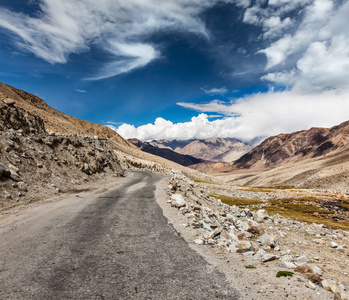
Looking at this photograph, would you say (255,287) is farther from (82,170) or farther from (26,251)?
(82,170)

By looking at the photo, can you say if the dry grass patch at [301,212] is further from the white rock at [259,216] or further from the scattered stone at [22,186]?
the scattered stone at [22,186]

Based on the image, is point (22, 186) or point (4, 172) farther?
point (22, 186)

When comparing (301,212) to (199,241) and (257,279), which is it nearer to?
(199,241)

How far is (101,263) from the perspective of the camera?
Answer: 673 centimetres

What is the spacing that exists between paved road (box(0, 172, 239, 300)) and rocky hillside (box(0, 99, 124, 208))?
7.56m

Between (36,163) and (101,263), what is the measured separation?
68.1 ft

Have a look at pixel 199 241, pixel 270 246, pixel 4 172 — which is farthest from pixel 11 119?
pixel 270 246

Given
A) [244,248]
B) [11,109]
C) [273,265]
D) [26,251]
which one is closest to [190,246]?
[244,248]

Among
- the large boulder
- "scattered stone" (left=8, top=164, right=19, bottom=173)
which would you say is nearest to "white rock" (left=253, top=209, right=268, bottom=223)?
the large boulder

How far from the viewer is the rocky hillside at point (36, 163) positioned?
16688mm

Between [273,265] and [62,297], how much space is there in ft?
22.8

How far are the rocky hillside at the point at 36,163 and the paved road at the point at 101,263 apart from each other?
7555 mm

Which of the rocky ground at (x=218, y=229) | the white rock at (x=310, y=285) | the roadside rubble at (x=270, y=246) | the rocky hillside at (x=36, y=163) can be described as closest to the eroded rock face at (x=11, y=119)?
the rocky hillside at (x=36, y=163)

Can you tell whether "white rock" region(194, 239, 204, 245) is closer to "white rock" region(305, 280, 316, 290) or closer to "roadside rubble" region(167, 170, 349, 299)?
"roadside rubble" region(167, 170, 349, 299)
